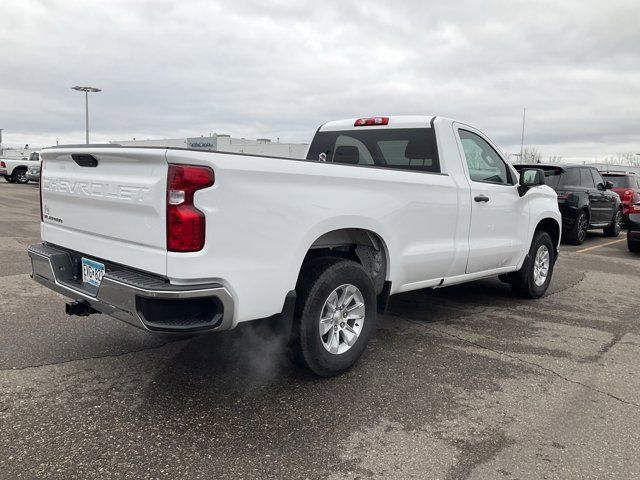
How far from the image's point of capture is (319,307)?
11.6 ft

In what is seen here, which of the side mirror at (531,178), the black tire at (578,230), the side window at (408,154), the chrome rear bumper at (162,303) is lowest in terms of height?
the black tire at (578,230)

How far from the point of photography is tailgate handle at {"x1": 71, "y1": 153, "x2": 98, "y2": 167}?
3.37m

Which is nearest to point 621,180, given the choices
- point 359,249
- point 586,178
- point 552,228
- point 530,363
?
point 586,178

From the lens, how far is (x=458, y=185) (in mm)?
4734

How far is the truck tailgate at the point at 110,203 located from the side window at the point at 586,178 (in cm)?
1107

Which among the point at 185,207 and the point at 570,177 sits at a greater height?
the point at 570,177

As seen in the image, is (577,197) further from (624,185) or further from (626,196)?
(624,185)

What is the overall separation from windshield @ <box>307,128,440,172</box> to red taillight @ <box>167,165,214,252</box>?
99.6 inches

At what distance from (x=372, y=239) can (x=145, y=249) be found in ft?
5.66

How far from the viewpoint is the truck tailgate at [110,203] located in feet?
9.57

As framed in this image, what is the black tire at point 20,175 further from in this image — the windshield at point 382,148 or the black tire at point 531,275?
the black tire at point 531,275

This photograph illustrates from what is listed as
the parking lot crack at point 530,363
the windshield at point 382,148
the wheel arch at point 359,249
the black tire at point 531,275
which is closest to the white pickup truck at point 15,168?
the windshield at point 382,148

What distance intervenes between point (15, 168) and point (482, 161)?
101ft

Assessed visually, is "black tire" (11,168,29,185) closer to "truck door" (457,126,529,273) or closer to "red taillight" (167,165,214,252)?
"truck door" (457,126,529,273)
